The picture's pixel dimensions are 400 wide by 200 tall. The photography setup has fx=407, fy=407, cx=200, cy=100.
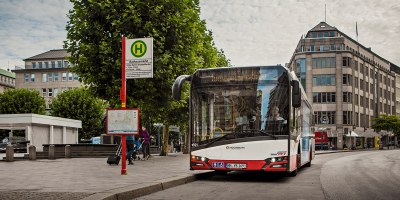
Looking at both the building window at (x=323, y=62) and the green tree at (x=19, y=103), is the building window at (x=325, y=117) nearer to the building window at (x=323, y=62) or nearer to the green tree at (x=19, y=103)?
the building window at (x=323, y=62)

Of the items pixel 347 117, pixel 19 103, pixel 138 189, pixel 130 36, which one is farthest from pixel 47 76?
pixel 138 189

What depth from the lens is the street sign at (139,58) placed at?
36.1 feet

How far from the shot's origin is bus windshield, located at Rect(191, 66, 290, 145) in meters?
10.3

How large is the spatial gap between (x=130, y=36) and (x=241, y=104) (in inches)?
331

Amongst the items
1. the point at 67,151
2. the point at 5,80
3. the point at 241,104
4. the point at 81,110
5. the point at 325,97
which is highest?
the point at 5,80

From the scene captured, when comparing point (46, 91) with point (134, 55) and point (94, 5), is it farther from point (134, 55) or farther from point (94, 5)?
point (134, 55)

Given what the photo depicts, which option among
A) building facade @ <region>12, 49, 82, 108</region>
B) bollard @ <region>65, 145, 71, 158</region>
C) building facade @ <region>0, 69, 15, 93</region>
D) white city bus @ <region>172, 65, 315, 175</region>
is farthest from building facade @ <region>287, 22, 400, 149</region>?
building facade @ <region>0, 69, 15, 93</region>

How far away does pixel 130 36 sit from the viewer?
56.7 feet

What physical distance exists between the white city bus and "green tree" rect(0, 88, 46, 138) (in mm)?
51126

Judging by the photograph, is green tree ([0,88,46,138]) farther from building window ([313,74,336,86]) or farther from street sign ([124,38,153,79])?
street sign ([124,38,153,79])

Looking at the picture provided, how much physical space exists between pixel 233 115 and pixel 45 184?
4.72 m

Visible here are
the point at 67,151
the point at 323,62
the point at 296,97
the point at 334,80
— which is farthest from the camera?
the point at 323,62

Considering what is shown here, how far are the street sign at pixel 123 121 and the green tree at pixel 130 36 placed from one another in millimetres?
6316

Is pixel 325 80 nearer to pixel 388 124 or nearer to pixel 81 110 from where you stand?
pixel 388 124
